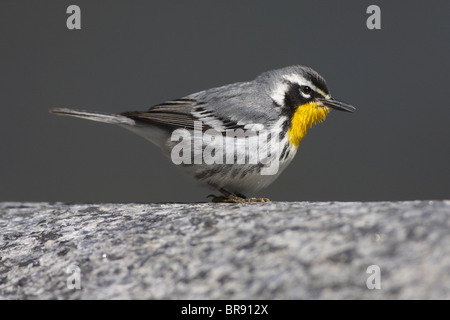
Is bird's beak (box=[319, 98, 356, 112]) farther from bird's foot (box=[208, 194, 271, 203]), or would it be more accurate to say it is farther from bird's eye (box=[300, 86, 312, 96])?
bird's foot (box=[208, 194, 271, 203])

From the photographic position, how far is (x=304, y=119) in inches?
186

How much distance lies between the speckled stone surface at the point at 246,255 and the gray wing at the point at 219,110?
47.4 inches

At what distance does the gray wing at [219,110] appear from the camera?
176 inches

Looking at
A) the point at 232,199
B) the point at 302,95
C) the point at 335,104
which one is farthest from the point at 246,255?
the point at 335,104

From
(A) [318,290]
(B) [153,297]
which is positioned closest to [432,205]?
(A) [318,290]

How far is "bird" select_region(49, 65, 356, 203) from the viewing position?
4273 millimetres

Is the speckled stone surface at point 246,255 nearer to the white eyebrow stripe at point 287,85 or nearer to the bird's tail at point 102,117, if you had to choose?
the bird's tail at point 102,117

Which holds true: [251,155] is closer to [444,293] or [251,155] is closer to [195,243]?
[195,243]

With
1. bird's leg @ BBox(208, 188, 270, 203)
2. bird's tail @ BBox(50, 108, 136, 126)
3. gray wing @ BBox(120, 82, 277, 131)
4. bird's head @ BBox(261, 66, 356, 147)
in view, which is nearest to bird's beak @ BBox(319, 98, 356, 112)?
bird's head @ BBox(261, 66, 356, 147)

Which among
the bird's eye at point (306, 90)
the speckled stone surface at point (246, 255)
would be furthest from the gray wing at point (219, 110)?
the speckled stone surface at point (246, 255)

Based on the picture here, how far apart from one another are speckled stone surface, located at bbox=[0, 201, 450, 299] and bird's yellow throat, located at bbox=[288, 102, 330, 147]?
4.22 feet

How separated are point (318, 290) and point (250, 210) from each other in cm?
108

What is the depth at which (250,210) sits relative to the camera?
3.38 meters

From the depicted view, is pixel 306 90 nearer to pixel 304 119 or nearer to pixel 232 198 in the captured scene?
pixel 304 119
